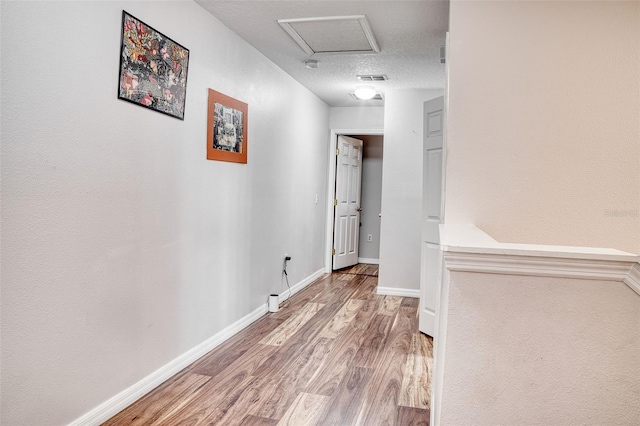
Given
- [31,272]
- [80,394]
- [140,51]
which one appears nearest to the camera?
[31,272]

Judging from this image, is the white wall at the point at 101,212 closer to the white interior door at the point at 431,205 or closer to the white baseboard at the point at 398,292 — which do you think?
the white interior door at the point at 431,205

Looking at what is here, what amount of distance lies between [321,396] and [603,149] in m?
1.97

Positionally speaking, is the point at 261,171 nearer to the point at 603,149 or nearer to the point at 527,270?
the point at 603,149

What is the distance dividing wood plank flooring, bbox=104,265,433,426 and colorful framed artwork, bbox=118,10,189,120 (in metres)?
1.55

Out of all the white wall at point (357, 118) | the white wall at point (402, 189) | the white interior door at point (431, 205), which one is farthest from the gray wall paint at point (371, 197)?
the white interior door at point (431, 205)

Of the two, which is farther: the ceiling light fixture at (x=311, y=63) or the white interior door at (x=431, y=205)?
the ceiling light fixture at (x=311, y=63)

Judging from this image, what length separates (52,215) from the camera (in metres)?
1.90

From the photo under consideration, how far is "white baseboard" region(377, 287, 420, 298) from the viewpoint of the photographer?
17.2 feet

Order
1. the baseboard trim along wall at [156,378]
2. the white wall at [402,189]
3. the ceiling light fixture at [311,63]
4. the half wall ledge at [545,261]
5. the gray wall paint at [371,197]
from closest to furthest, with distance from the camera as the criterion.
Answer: the half wall ledge at [545,261], the baseboard trim along wall at [156,378], the ceiling light fixture at [311,63], the white wall at [402,189], the gray wall paint at [371,197]

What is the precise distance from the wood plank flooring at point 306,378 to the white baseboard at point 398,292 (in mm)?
872

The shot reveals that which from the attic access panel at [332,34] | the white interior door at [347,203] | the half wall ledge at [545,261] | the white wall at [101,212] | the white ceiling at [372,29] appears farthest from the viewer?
the white interior door at [347,203]

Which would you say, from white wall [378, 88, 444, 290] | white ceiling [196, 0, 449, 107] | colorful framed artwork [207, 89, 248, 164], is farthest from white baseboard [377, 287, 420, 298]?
colorful framed artwork [207, 89, 248, 164]

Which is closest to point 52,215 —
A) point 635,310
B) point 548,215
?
point 635,310

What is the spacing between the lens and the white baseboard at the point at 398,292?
525 cm
